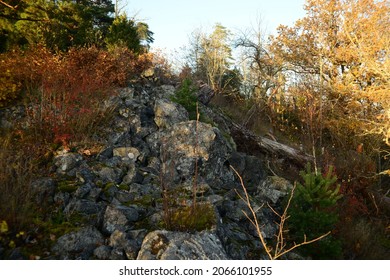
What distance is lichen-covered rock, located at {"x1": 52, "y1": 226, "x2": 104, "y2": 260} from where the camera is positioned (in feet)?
11.5

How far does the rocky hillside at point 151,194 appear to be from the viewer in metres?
3.58

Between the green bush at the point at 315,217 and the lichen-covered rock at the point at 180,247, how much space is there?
1.68 meters

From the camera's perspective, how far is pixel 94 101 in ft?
24.2

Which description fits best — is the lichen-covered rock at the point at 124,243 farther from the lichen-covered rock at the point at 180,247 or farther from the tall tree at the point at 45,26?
the tall tree at the point at 45,26

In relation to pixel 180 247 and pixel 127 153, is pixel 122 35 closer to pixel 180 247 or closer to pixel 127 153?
pixel 127 153

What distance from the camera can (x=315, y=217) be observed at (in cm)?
452

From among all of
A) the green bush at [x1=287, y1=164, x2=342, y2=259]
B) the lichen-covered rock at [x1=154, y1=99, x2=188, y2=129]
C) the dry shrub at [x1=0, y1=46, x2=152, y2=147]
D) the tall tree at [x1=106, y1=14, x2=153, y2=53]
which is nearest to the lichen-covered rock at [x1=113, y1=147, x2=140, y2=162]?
the dry shrub at [x1=0, y1=46, x2=152, y2=147]

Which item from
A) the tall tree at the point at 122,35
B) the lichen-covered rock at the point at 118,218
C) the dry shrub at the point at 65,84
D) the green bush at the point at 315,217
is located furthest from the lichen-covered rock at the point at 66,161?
the tall tree at the point at 122,35

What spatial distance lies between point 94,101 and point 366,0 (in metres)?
13.8

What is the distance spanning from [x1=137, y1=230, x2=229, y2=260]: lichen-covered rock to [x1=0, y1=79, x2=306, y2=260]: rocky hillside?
1cm

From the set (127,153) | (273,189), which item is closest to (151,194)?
(127,153)

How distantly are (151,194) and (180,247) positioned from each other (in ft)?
5.66
